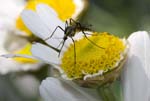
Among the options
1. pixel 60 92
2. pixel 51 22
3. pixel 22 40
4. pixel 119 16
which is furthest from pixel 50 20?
pixel 119 16

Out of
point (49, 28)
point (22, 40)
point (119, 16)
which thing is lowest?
point (49, 28)

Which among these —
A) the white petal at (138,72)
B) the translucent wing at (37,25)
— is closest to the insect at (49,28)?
the translucent wing at (37,25)

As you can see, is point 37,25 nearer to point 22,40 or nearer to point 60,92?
point 60,92

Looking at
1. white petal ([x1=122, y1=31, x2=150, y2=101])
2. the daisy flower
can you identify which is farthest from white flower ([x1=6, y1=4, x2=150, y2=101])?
the daisy flower

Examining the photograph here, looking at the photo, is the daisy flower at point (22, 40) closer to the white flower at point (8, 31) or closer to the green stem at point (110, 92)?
the white flower at point (8, 31)

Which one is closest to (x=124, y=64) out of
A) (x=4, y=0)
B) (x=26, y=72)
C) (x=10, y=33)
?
(x=26, y=72)

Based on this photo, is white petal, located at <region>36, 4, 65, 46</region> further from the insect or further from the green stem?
the green stem
